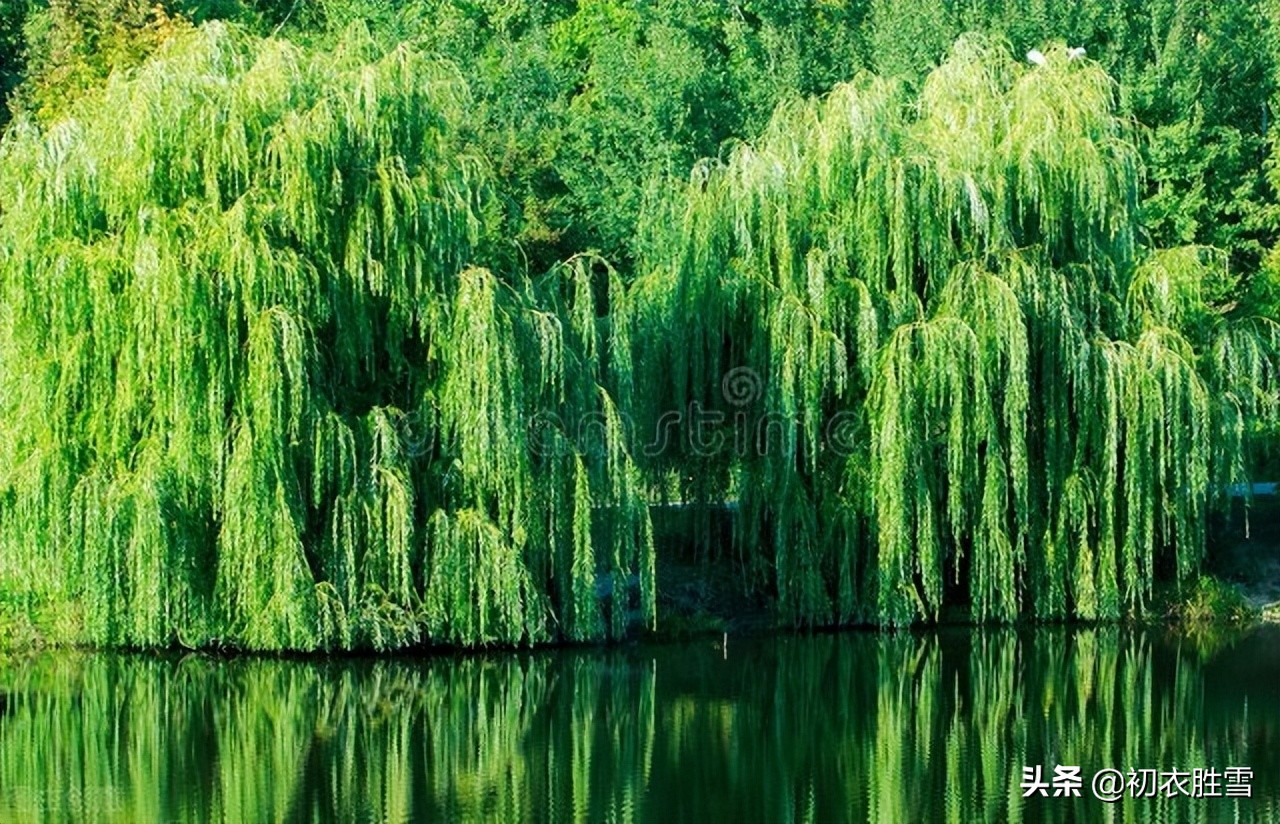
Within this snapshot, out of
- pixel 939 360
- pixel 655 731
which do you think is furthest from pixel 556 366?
pixel 655 731

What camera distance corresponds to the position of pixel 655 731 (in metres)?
18.0

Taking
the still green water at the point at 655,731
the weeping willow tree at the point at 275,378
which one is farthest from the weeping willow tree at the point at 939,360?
the weeping willow tree at the point at 275,378

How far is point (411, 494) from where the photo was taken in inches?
814

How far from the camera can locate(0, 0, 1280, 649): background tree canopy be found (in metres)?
20.2

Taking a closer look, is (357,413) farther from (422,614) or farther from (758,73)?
(758,73)

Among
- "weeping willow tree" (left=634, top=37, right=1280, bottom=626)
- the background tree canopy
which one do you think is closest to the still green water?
the background tree canopy

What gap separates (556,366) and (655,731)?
4746 mm

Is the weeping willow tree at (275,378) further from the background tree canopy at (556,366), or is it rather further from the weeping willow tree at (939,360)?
the weeping willow tree at (939,360)

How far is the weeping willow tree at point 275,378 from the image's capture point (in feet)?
66.0

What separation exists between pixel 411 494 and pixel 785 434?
15.8ft

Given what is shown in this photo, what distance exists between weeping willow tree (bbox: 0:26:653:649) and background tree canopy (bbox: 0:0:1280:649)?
4 centimetres

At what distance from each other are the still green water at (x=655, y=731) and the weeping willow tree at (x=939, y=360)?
38.4 inches

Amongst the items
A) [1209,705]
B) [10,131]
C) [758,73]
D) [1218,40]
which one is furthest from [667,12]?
[1209,705]

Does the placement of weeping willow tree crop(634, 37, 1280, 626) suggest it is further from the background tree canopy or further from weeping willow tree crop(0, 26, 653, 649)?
weeping willow tree crop(0, 26, 653, 649)
